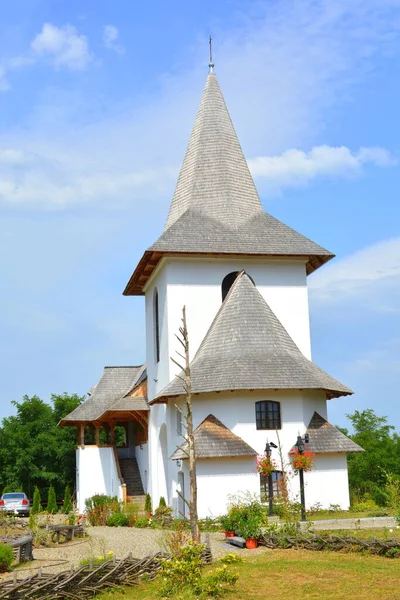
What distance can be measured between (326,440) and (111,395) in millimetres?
14733

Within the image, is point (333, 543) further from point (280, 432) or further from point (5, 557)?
point (280, 432)

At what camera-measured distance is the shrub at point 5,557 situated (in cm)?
1497

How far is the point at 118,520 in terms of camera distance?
26.2 metres

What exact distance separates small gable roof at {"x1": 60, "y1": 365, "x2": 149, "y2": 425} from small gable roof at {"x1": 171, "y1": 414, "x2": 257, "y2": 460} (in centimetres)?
832

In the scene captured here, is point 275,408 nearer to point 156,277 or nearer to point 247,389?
point 247,389

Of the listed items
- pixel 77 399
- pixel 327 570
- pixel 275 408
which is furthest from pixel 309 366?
pixel 77 399

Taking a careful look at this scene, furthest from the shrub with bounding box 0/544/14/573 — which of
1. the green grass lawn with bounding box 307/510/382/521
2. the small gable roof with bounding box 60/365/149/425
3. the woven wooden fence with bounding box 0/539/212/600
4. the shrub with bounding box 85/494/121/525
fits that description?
the small gable roof with bounding box 60/365/149/425

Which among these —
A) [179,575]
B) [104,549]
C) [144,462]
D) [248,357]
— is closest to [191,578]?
[179,575]

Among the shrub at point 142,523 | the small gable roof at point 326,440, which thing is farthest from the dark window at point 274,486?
the shrub at point 142,523

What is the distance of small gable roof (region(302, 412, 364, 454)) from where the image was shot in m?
25.3

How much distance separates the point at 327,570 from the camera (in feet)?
44.8

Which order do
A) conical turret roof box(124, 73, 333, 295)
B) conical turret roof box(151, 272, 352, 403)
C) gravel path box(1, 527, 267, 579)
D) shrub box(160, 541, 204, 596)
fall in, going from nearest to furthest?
shrub box(160, 541, 204, 596) < gravel path box(1, 527, 267, 579) < conical turret roof box(151, 272, 352, 403) < conical turret roof box(124, 73, 333, 295)

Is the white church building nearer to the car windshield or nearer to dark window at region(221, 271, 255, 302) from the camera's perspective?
dark window at region(221, 271, 255, 302)

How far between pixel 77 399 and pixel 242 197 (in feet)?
78.2
